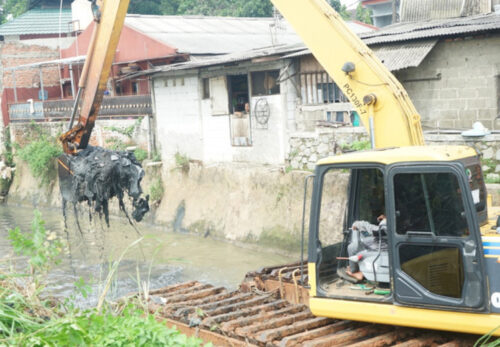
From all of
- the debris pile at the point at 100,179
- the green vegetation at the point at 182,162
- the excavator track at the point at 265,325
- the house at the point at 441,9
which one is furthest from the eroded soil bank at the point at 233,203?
the excavator track at the point at 265,325

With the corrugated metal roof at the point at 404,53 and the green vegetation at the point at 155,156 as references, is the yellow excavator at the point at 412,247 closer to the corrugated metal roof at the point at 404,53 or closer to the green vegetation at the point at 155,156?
the corrugated metal roof at the point at 404,53

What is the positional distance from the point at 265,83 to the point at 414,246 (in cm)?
1369

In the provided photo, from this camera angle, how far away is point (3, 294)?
5910 mm

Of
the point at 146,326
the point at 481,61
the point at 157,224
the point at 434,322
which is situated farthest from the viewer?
the point at 157,224

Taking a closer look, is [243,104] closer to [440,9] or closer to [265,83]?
[265,83]

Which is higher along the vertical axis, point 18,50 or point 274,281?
point 18,50

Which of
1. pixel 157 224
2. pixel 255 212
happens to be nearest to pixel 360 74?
pixel 255 212

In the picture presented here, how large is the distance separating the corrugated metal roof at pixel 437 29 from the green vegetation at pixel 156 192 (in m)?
7.64

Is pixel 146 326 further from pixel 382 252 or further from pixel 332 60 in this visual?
pixel 332 60

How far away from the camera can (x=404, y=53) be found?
50.0ft

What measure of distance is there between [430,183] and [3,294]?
12.4 feet

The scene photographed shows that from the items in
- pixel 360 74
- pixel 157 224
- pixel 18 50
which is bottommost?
pixel 157 224

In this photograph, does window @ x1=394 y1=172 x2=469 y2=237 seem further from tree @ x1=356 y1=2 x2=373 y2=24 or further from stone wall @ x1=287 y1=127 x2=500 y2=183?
tree @ x1=356 y1=2 x2=373 y2=24

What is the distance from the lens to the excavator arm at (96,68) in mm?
9688
